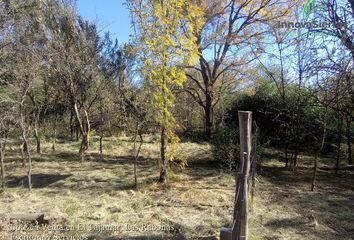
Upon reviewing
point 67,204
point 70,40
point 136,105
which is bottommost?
point 67,204

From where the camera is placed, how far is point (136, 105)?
21.8 feet

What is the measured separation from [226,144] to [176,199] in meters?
2.92

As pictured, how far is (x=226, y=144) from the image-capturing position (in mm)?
8469

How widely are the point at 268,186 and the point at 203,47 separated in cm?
638

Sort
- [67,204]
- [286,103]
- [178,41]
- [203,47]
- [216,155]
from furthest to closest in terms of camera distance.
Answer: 1. [203,47]
2. [286,103]
3. [216,155]
4. [178,41]
5. [67,204]

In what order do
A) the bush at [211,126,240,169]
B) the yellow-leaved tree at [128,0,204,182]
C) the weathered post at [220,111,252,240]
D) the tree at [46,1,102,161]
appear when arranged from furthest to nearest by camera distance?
the tree at [46,1,102,161]
the bush at [211,126,240,169]
the yellow-leaved tree at [128,0,204,182]
the weathered post at [220,111,252,240]

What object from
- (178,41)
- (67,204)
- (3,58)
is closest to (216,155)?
(178,41)

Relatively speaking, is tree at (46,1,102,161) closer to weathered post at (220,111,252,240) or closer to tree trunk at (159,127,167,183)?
tree trunk at (159,127,167,183)

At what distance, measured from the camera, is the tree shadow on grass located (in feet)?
23.3

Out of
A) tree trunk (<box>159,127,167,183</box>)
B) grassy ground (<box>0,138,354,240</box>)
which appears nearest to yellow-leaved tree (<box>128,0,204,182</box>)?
tree trunk (<box>159,127,167,183</box>)

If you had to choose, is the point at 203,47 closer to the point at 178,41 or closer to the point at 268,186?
the point at 178,41

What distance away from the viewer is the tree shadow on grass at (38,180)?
711 cm

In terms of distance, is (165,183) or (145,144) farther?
(145,144)

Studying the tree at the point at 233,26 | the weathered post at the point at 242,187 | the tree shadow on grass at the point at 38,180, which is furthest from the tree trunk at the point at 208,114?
the weathered post at the point at 242,187
